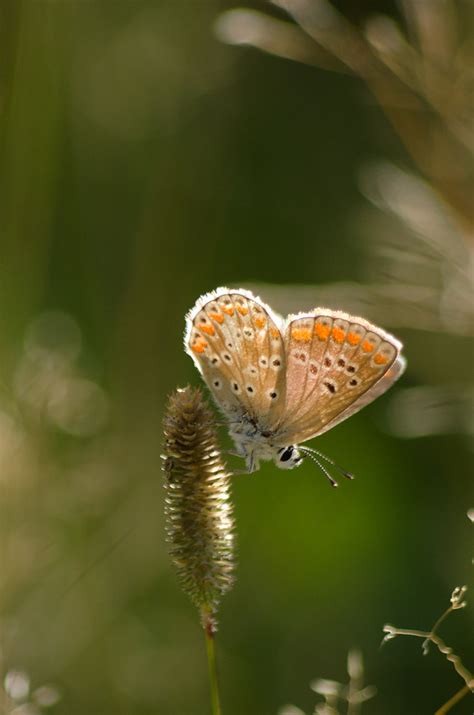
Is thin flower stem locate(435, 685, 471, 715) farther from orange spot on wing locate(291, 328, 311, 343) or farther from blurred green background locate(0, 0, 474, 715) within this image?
orange spot on wing locate(291, 328, 311, 343)

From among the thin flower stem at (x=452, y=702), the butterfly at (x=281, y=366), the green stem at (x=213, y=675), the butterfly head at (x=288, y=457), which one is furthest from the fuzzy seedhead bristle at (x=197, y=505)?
the butterfly head at (x=288, y=457)

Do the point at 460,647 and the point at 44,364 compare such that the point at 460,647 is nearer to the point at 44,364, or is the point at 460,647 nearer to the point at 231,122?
the point at 44,364

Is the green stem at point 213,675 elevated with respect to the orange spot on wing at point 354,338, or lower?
lower

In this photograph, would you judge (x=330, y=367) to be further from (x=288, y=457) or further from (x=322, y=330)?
(x=288, y=457)

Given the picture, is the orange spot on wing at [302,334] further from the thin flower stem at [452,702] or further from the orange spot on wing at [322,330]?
the thin flower stem at [452,702]

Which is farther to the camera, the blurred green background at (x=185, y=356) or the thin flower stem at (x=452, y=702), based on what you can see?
the blurred green background at (x=185, y=356)

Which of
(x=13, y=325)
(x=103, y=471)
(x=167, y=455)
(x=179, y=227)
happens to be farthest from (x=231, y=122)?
(x=167, y=455)
